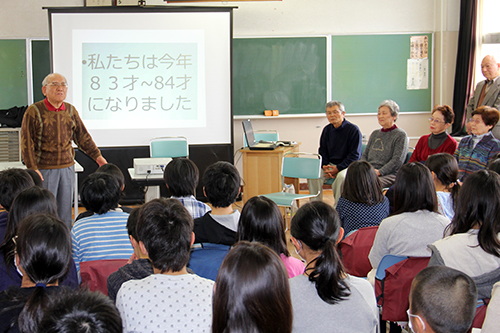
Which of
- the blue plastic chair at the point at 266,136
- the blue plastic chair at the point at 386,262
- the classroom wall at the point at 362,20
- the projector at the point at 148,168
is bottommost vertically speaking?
the blue plastic chair at the point at 386,262

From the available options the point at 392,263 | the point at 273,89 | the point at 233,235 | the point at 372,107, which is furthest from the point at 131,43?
the point at 392,263

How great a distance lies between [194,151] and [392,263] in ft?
12.1

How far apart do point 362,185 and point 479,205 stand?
0.74 metres

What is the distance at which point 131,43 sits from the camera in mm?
4996

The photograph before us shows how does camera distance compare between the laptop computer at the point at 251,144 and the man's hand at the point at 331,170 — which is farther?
the laptop computer at the point at 251,144

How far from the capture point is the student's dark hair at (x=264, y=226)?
1600mm

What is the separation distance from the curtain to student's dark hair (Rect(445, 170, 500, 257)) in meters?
4.12

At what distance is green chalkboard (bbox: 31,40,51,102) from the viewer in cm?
530

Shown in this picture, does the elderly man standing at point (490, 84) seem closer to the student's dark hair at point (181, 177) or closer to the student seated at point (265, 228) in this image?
the student's dark hair at point (181, 177)

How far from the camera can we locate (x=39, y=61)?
5.32m

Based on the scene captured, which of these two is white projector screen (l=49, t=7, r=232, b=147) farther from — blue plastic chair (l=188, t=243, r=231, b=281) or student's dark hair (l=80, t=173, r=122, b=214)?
blue plastic chair (l=188, t=243, r=231, b=281)

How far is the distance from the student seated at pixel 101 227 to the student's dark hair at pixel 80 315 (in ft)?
3.43

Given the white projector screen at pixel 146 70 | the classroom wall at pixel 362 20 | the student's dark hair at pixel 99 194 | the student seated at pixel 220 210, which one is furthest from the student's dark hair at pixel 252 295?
the classroom wall at pixel 362 20

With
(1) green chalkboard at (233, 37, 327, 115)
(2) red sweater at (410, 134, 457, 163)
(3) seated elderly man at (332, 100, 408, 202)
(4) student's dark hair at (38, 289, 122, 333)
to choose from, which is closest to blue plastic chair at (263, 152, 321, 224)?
(3) seated elderly man at (332, 100, 408, 202)
